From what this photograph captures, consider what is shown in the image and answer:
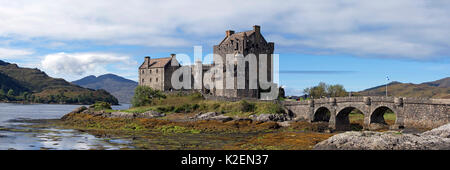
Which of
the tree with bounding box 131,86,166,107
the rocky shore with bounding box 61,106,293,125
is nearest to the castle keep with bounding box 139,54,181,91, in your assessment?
the tree with bounding box 131,86,166,107

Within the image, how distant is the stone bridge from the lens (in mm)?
40438

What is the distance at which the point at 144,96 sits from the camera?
252 ft

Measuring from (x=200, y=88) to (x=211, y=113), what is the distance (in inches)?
1032

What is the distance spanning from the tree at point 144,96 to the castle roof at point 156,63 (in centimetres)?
1050

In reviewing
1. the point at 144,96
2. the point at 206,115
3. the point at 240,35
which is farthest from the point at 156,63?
the point at 206,115

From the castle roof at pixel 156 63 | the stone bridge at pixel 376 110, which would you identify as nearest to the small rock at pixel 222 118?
the stone bridge at pixel 376 110

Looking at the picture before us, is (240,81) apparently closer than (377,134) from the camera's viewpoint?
No

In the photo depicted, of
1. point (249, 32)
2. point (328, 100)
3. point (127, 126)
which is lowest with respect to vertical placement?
point (127, 126)

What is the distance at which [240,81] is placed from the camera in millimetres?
73250

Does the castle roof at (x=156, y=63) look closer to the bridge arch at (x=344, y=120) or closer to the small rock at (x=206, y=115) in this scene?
the small rock at (x=206, y=115)

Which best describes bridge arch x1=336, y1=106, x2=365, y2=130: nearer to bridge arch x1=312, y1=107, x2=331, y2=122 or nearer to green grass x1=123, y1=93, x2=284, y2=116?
bridge arch x1=312, y1=107, x2=331, y2=122

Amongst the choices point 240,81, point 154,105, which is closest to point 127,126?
point 154,105
